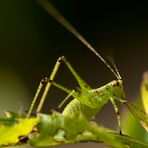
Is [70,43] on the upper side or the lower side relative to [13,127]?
upper

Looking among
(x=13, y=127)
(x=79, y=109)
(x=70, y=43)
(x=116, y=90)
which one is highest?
(x=70, y=43)

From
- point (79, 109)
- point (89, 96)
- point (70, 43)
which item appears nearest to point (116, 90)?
point (89, 96)

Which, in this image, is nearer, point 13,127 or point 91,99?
point 13,127

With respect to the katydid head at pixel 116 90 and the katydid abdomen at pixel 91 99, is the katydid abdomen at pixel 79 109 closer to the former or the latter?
the katydid abdomen at pixel 91 99

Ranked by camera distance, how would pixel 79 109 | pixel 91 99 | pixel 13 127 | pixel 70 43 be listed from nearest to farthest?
pixel 13 127 → pixel 79 109 → pixel 91 99 → pixel 70 43

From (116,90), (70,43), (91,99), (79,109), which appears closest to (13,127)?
(79,109)

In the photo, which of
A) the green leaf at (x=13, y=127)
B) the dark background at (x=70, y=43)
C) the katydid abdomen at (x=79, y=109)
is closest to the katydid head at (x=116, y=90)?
the katydid abdomen at (x=79, y=109)

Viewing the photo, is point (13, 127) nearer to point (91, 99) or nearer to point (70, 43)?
point (91, 99)

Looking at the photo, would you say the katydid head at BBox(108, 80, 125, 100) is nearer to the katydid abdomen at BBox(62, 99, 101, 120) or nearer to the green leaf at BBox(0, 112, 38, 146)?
the katydid abdomen at BBox(62, 99, 101, 120)

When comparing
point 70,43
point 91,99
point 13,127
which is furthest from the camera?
point 70,43
